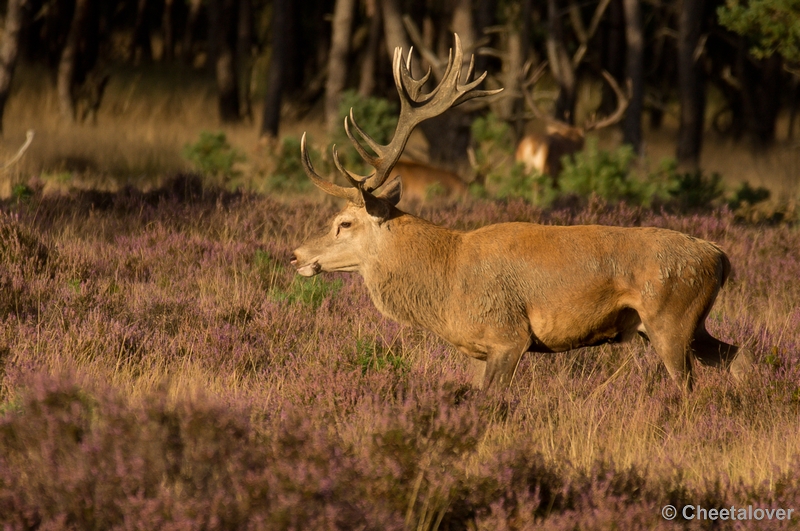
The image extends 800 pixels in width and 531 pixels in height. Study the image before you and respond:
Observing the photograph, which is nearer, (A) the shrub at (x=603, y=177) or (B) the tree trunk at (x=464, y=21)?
(A) the shrub at (x=603, y=177)

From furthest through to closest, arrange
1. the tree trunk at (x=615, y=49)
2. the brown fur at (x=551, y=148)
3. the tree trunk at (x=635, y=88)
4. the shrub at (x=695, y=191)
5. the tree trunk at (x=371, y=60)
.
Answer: the tree trunk at (x=615, y=49)
the tree trunk at (x=371, y=60)
the tree trunk at (x=635, y=88)
the brown fur at (x=551, y=148)
the shrub at (x=695, y=191)

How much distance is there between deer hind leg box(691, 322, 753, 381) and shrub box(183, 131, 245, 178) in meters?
9.14

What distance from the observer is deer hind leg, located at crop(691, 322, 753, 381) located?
5652 mm

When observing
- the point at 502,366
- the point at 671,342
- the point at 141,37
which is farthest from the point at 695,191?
the point at 141,37

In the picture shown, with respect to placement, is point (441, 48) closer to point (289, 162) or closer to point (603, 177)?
point (289, 162)

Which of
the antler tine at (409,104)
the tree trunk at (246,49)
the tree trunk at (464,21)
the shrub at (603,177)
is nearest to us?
the antler tine at (409,104)

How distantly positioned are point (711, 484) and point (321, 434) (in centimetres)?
159

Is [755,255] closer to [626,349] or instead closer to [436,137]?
[626,349]

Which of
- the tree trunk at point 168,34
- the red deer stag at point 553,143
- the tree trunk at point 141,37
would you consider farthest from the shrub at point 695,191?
the tree trunk at point 168,34

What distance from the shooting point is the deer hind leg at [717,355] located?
565 centimetres

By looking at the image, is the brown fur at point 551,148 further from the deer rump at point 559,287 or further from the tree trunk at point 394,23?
the deer rump at point 559,287

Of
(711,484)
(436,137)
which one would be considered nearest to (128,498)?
(711,484)

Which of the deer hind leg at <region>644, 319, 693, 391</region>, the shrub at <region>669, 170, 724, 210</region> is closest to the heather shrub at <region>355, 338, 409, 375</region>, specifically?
the deer hind leg at <region>644, 319, 693, 391</region>

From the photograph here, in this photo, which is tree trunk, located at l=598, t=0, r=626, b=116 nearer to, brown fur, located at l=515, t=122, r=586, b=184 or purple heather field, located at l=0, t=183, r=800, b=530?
brown fur, located at l=515, t=122, r=586, b=184
